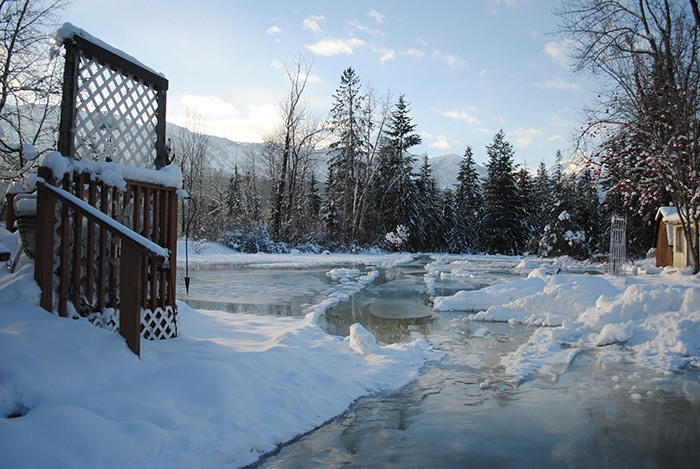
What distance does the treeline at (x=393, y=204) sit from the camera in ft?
120

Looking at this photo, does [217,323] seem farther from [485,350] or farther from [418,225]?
[418,225]

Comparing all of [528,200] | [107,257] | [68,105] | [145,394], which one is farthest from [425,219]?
[145,394]

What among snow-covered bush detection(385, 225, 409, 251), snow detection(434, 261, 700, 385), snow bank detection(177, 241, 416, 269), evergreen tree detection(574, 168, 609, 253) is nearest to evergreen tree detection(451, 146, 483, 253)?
snow-covered bush detection(385, 225, 409, 251)

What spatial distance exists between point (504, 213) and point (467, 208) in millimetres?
5819

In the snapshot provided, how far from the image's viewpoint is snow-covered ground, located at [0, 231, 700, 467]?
317 centimetres

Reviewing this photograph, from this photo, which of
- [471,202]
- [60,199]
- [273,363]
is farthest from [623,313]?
[471,202]

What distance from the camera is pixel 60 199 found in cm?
428

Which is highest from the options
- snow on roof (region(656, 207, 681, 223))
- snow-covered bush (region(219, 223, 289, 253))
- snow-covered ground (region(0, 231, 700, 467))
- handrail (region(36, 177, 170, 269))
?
snow on roof (region(656, 207, 681, 223))

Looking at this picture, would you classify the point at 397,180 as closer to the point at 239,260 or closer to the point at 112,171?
the point at 239,260

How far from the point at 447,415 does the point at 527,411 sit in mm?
869

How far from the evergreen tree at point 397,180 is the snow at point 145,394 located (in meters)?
40.8

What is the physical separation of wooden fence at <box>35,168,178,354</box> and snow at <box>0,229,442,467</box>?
22 cm

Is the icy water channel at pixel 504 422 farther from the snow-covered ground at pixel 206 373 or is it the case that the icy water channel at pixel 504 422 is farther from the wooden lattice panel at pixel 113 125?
the wooden lattice panel at pixel 113 125

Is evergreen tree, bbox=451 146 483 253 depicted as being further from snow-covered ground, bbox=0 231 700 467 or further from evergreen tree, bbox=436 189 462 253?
snow-covered ground, bbox=0 231 700 467
